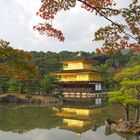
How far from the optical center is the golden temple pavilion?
4085 cm

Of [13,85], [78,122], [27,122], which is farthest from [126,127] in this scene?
[13,85]

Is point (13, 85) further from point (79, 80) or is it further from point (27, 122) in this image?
point (27, 122)

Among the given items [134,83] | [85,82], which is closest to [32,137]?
[134,83]

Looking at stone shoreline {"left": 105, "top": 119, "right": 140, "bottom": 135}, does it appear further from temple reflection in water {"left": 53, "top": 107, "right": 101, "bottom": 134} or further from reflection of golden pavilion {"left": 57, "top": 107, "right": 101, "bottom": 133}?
reflection of golden pavilion {"left": 57, "top": 107, "right": 101, "bottom": 133}

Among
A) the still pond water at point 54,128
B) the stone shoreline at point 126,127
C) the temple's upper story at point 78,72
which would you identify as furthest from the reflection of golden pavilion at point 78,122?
the temple's upper story at point 78,72

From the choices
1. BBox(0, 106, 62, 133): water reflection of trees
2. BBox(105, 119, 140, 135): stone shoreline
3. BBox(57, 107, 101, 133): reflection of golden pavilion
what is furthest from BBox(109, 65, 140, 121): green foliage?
BBox(0, 106, 62, 133): water reflection of trees

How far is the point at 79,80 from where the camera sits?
42375 millimetres

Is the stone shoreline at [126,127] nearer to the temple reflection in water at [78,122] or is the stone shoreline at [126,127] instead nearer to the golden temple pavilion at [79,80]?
the temple reflection in water at [78,122]

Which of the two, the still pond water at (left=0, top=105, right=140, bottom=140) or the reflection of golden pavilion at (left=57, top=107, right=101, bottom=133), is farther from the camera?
the reflection of golden pavilion at (left=57, top=107, right=101, bottom=133)

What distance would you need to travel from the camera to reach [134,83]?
A: 1772cm

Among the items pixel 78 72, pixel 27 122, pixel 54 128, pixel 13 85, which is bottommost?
pixel 54 128

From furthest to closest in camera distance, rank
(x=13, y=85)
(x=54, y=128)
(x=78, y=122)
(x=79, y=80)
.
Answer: (x=79, y=80) < (x=13, y=85) < (x=78, y=122) < (x=54, y=128)

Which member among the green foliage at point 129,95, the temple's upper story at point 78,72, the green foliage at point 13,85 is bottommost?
the green foliage at point 129,95

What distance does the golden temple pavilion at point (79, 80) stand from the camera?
40.8m
